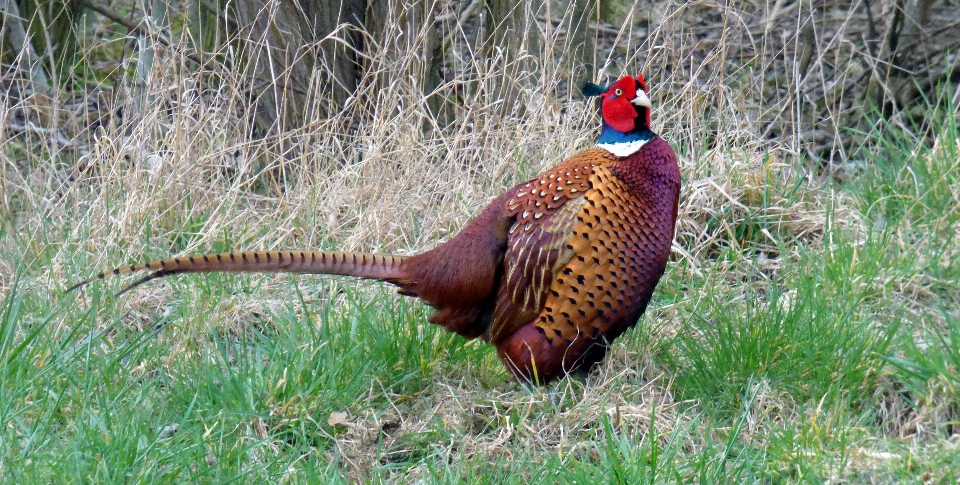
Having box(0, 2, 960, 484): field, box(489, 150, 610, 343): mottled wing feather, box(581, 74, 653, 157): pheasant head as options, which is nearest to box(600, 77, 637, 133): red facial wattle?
box(581, 74, 653, 157): pheasant head

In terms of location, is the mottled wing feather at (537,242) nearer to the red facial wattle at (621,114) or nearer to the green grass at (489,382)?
the red facial wattle at (621,114)

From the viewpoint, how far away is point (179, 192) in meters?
4.22

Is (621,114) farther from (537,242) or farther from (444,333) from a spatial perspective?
(444,333)

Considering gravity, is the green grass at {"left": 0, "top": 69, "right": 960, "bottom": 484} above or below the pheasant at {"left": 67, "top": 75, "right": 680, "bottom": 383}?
below

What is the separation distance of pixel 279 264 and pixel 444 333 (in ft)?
1.97

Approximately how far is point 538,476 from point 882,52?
158 inches

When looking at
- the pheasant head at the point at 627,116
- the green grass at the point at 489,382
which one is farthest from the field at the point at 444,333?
the pheasant head at the point at 627,116

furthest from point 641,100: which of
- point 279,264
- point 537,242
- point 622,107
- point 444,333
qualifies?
point 279,264

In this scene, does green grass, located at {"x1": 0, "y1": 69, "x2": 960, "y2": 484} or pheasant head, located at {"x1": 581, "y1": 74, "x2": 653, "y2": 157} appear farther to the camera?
pheasant head, located at {"x1": 581, "y1": 74, "x2": 653, "y2": 157}

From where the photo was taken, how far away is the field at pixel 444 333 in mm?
2592

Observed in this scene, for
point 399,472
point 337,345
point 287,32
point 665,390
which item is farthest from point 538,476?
point 287,32

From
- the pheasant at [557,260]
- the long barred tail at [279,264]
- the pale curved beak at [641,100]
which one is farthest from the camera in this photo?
the pale curved beak at [641,100]

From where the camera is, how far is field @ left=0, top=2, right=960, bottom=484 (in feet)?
8.50

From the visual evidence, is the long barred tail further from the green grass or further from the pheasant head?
the pheasant head
